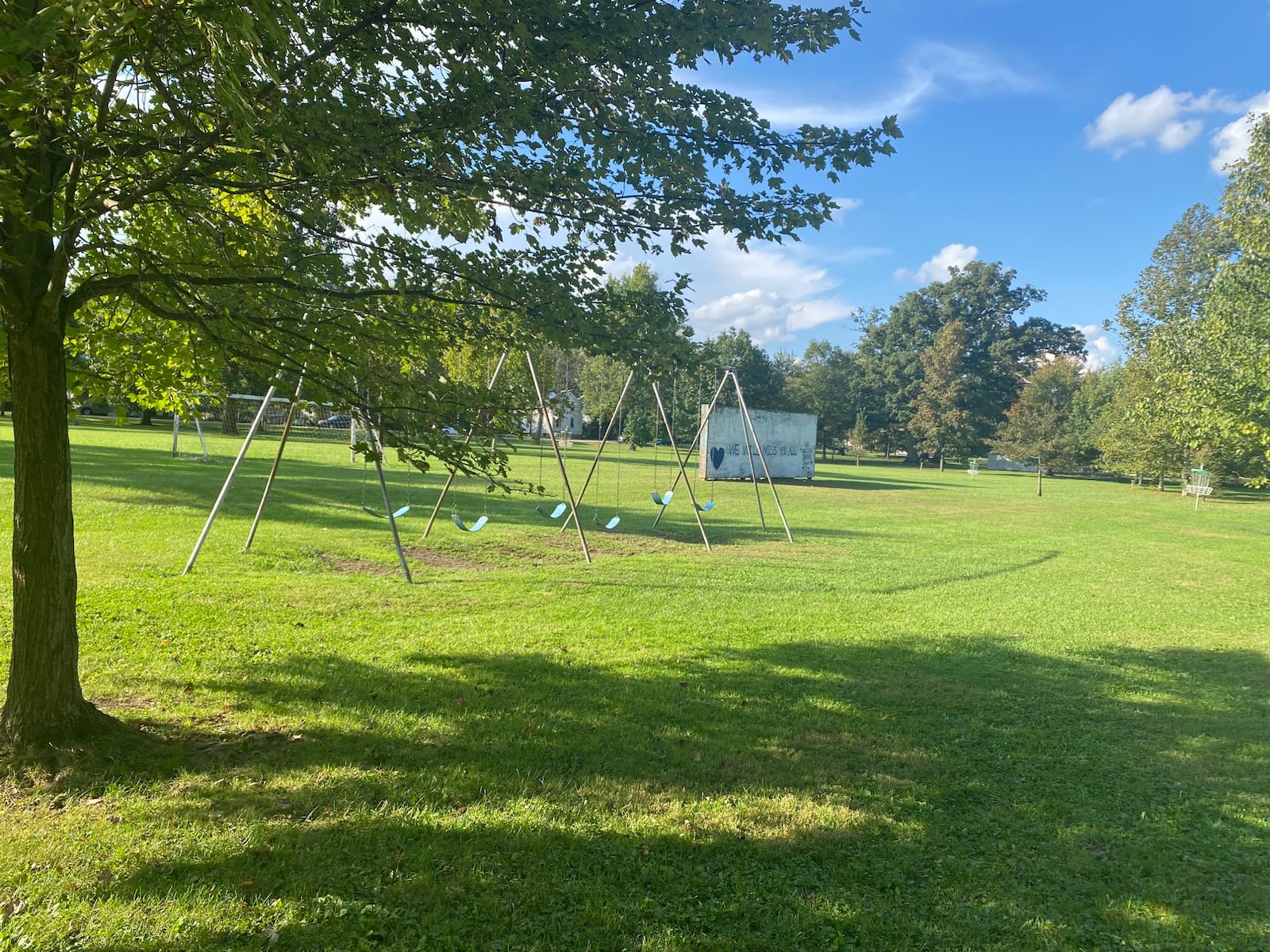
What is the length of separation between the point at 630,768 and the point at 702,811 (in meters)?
0.66

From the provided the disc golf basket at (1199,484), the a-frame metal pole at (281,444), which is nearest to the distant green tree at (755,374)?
the disc golf basket at (1199,484)

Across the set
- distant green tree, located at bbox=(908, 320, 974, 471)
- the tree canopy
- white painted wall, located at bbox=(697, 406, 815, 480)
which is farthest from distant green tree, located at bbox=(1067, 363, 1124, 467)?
the tree canopy

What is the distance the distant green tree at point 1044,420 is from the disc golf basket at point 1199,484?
6.72 meters

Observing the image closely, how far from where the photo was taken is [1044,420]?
52656mm

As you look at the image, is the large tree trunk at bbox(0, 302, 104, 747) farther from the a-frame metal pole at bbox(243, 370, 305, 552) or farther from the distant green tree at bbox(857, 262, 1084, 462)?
the distant green tree at bbox(857, 262, 1084, 462)

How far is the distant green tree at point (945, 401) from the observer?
231 ft

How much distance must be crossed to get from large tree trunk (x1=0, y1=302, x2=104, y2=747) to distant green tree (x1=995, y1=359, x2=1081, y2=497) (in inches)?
1624

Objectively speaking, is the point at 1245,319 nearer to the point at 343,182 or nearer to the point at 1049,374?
the point at 343,182

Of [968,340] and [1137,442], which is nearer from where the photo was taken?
[1137,442]

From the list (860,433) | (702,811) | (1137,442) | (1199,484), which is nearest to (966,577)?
(702,811)

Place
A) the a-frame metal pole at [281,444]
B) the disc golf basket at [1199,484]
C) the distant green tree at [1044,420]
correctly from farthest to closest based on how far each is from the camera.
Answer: the distant green tree at [1044,420], the disc golf basket at [1199,484], the a-frame metal pole at [281,444]

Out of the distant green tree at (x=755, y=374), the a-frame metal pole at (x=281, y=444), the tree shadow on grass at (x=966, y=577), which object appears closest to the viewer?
the a-frame metal pole at (x=281, y=444)

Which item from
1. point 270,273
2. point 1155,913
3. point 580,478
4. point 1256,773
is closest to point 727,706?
point 1155,913

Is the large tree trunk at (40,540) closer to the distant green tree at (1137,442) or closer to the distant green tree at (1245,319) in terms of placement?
the distant green tree at (1245,319)
